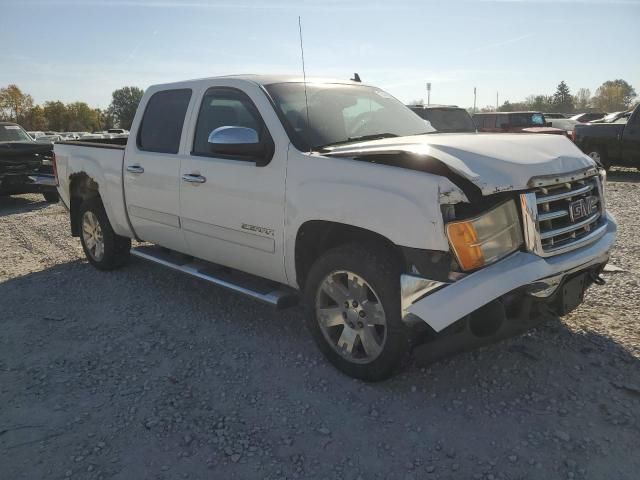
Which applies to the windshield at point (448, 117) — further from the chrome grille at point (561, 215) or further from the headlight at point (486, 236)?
the headlight at point (486, 236)

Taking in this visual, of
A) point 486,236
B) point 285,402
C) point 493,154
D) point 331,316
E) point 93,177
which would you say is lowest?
point 285,402

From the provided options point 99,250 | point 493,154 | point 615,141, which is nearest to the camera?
point 493,154

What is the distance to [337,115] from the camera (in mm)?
4043

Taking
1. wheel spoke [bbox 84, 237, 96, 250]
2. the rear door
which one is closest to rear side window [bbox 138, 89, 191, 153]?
the rear door

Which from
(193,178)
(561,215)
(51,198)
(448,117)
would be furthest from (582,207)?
(51,198)

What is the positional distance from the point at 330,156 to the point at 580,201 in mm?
1593

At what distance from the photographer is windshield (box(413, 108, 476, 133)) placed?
11.1m

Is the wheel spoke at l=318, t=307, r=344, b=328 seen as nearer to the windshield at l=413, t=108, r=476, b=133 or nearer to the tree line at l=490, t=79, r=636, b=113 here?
the windshield at l=413, t=108, r=476, b=133

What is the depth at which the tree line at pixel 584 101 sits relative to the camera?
3611 inches

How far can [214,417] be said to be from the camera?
10.3 ft

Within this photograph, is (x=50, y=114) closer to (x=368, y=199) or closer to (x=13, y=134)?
(x=13, y=134)

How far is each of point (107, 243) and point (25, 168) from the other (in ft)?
23.3

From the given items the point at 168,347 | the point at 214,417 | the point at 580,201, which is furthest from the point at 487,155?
the point at 168,347

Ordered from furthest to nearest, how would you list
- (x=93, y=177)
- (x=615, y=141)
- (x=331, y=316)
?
(x=615, y=141) → (x=93, y=177) → (x=331, y=316)
